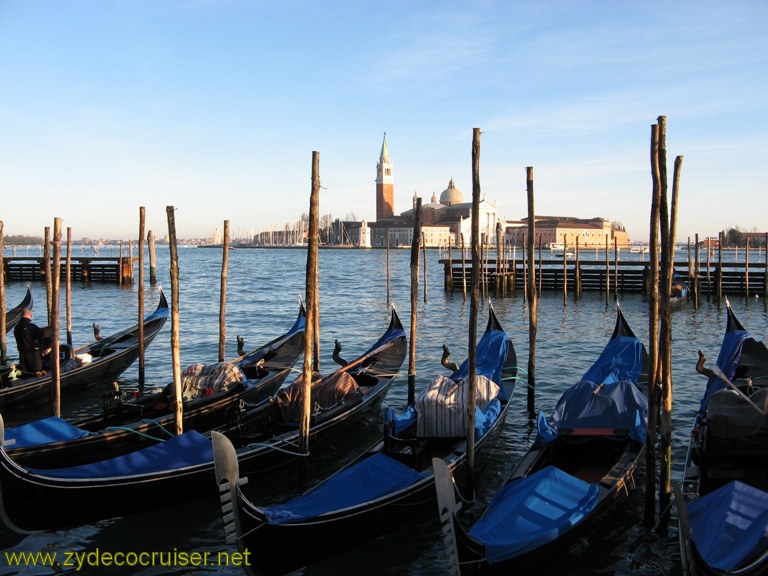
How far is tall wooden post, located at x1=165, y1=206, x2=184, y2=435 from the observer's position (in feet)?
→ 20.1

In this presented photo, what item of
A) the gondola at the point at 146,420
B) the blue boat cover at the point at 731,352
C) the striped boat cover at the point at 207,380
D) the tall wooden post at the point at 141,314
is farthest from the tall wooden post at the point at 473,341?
the tall wooden post at the point at 141,314

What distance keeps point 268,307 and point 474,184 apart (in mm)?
16505

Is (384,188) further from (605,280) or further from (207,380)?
(207,380)

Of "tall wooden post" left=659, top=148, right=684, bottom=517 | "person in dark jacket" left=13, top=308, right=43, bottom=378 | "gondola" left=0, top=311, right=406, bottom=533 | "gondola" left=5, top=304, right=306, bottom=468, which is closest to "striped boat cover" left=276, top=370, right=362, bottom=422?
"gondola" left=5, top=304, right=306, bottom=468

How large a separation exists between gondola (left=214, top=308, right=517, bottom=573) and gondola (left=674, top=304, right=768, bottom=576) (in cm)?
177

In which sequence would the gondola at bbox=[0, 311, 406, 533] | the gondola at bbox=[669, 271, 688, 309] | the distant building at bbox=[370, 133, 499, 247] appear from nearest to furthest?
the gondola at bbox=[0, 311, 406, 533]
the gondola at bbox=[669, 271, 688, 309]
the distant building at bbox=[370, 133, 499, 247]

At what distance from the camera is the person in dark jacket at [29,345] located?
27.3 ft

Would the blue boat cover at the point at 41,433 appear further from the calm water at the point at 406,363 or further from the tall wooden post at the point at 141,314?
the tall wooden post at the point at 141,314

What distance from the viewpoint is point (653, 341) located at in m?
4.91

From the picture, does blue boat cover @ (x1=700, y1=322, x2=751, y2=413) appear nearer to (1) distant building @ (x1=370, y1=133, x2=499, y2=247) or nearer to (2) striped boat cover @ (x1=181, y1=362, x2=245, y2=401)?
(2) striped boat cover @ (x1=181, y1=362, x2=245, y2=401)

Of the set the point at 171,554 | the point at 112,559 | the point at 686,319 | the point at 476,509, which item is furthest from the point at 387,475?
the point at 686,319

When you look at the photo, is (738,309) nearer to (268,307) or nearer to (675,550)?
(268,307)

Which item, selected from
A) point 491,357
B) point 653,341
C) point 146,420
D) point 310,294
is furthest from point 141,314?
point 653,341

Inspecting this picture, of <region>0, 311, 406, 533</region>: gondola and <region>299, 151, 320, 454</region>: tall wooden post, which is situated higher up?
<region>299, 151, 320, 454</region>: tall wooden post
